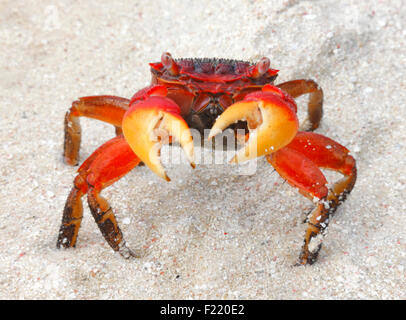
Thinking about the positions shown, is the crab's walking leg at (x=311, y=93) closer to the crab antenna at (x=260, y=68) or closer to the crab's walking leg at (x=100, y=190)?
the crab antenna at (x=260, y=68)

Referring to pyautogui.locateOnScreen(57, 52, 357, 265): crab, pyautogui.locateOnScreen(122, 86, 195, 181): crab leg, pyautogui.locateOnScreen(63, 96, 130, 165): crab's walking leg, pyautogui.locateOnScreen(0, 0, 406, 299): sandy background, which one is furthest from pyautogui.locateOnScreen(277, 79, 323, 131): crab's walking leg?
pyautogui.locateOnScreen(122, 86, 195, 181): crab leg

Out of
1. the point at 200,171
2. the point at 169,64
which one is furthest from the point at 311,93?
the point at 169,64

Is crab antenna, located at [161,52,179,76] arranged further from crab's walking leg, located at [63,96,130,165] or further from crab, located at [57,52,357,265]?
crab's walking leg, located at [63,96,130,165]
